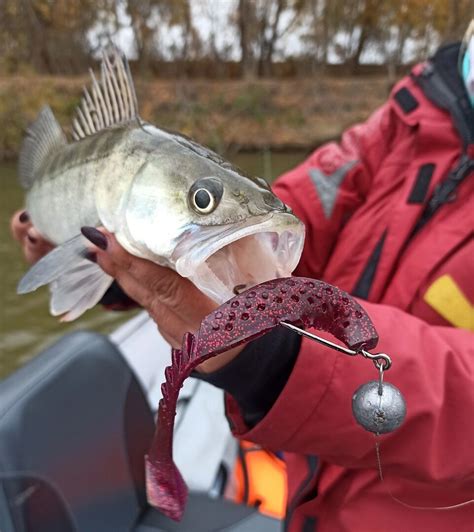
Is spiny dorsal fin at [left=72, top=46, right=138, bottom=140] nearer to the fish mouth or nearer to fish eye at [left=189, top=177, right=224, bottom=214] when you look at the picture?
fish eye at [left=189, top=177, right=224, bottom=214]

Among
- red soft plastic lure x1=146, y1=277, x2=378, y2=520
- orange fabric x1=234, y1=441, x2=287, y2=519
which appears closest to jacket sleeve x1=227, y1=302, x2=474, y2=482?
red soft plastic lure x1=146, y1=277, x2=378, y2=520

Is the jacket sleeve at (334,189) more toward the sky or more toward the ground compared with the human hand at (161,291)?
more toward the ground

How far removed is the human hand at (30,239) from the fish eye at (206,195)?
0.88 metres

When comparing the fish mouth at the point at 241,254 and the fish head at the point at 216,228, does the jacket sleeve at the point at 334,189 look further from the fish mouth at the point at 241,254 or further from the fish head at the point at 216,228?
the fish mouth at the point at 241,254

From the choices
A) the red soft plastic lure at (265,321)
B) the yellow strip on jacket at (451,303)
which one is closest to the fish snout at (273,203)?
the red soft plastic lure at (265,321)

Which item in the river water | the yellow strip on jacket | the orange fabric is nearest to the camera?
the yellow strip on jacket

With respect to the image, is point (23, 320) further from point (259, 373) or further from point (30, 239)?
point (259, 373)

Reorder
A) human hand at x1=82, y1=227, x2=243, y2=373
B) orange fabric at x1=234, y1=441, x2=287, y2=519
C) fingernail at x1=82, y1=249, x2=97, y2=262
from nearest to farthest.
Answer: human hand at x1=82, y1=227, x2=243, y2=373, fingernail at x1=82, y1=249, x2=97, y2=262, orange fabric at x1=234, y1=441, x2=287, y2=519

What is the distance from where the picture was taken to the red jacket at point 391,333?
3.47 feet

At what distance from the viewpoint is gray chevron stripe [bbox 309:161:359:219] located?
6.19ft

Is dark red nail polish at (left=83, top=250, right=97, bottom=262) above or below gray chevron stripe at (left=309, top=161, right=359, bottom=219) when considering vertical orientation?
above

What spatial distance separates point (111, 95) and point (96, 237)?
0.40m

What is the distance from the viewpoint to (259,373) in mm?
1009

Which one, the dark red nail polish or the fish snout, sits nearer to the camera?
the fish snout
